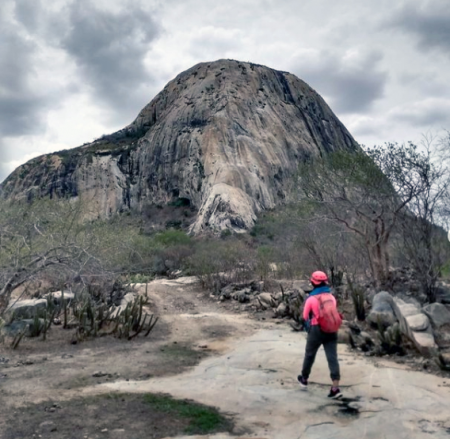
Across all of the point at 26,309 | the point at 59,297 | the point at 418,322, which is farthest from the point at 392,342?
the point at 59,297

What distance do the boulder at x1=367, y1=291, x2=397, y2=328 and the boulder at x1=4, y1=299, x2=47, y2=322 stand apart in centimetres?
672

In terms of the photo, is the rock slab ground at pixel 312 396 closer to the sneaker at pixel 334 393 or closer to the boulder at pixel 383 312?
the sneaker at pixel 334 393

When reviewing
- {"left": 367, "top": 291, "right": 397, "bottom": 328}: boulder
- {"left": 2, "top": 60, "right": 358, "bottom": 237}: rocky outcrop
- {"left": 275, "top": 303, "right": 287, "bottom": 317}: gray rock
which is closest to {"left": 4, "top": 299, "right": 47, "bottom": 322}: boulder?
{"left": 275, "top": 303, "right": 287, "bottom": 317}: gray rock

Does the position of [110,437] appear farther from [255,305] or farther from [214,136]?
[214,136]

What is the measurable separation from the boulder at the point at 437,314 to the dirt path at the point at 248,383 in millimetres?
1863

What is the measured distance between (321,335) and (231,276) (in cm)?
1250

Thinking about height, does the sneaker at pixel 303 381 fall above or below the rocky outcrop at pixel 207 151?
below

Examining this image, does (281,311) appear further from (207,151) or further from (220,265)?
(207,151)

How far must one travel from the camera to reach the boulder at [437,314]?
30.7 ft

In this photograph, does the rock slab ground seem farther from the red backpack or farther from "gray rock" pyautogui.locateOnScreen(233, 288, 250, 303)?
"gray rock" pyautogui.locateOnScreen(233, 288, 250, 303)

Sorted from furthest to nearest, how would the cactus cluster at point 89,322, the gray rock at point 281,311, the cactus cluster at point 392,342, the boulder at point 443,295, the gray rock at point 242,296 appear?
the gray rock at point 242,296
the gray rock at point 281,311
the boulder at point 443,295
the cactus cluster at point 89,322
the cactus cluster at point 392,342

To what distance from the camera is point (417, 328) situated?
8.78 metres

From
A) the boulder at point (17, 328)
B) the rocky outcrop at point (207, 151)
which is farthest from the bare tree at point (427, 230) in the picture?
the rocky outcrop at point (207, 151)

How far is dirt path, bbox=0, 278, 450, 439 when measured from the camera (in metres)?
5.15
